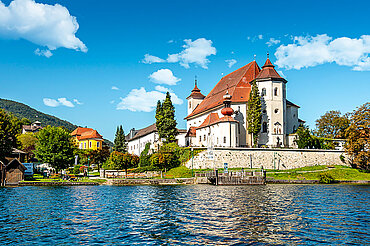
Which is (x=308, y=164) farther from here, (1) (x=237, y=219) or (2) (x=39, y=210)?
(2) (x=39, y=210)

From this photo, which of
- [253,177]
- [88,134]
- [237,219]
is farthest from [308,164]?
[88,134]

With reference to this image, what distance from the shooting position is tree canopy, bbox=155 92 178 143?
7506 cm

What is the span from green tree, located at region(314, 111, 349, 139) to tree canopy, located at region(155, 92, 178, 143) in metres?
40.5

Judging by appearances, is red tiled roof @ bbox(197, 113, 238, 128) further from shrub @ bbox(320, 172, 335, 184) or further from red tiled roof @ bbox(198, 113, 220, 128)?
shrub @ bbox(320, 172, 335, 184)

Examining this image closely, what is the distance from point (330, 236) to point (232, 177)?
36071mm

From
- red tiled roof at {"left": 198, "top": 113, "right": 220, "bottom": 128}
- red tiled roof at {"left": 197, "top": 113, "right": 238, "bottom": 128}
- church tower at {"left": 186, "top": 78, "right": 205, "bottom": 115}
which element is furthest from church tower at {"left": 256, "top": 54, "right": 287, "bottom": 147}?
church tower at {"left": 186, "top": 78, "right": 205, "bottom": 115}

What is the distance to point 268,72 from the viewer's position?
72.6 m

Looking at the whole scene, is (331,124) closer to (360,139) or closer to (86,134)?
(360,139)

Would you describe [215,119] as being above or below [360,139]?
above

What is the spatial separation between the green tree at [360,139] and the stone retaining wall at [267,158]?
11.5 ft

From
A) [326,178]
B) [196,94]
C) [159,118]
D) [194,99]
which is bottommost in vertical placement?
[326,178]

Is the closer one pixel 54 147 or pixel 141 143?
pixel 54 147

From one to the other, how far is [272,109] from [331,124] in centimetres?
2807

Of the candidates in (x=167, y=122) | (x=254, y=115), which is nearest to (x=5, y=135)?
(x=167, y=122)
